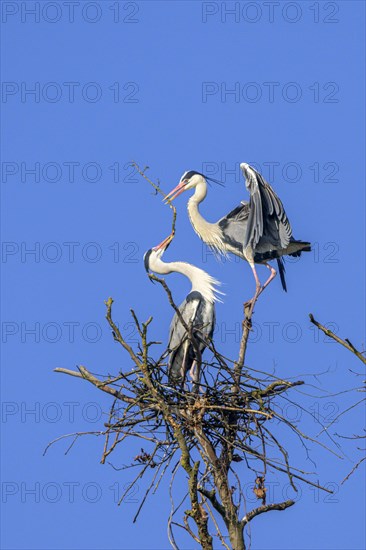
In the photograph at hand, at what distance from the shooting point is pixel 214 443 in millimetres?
8805

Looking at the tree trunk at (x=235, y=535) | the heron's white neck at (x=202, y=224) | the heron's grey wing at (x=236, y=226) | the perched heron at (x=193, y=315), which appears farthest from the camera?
the heron's white neck at (x=202, y=224)

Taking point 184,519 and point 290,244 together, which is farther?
point 290,244

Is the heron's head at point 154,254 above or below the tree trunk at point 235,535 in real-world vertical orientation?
above

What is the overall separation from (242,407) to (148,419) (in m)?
0.69

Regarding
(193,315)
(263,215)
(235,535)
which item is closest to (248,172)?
(263,215)

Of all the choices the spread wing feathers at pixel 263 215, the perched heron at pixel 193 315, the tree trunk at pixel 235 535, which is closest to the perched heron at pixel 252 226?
the spread wing feathers at pixel 263 215

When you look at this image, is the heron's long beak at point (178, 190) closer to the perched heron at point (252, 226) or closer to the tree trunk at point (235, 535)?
the perched heron at point (252, 226)

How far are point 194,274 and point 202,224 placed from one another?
1335 millimetres

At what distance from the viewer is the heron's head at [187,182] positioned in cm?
1282

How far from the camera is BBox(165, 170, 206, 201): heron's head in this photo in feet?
42.1

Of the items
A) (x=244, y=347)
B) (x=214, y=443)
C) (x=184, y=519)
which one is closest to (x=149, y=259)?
(x=244, y=347)

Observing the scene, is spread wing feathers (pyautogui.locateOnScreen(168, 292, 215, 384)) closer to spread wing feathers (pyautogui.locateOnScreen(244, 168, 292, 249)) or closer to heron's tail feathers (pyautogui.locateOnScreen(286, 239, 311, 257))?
spread wing feathers (pyautogui.locateOnScreen(244, 168, 292, 249))

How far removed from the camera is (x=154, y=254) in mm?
11906

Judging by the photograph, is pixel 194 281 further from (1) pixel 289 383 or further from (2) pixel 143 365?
(2) pixel 143 365
